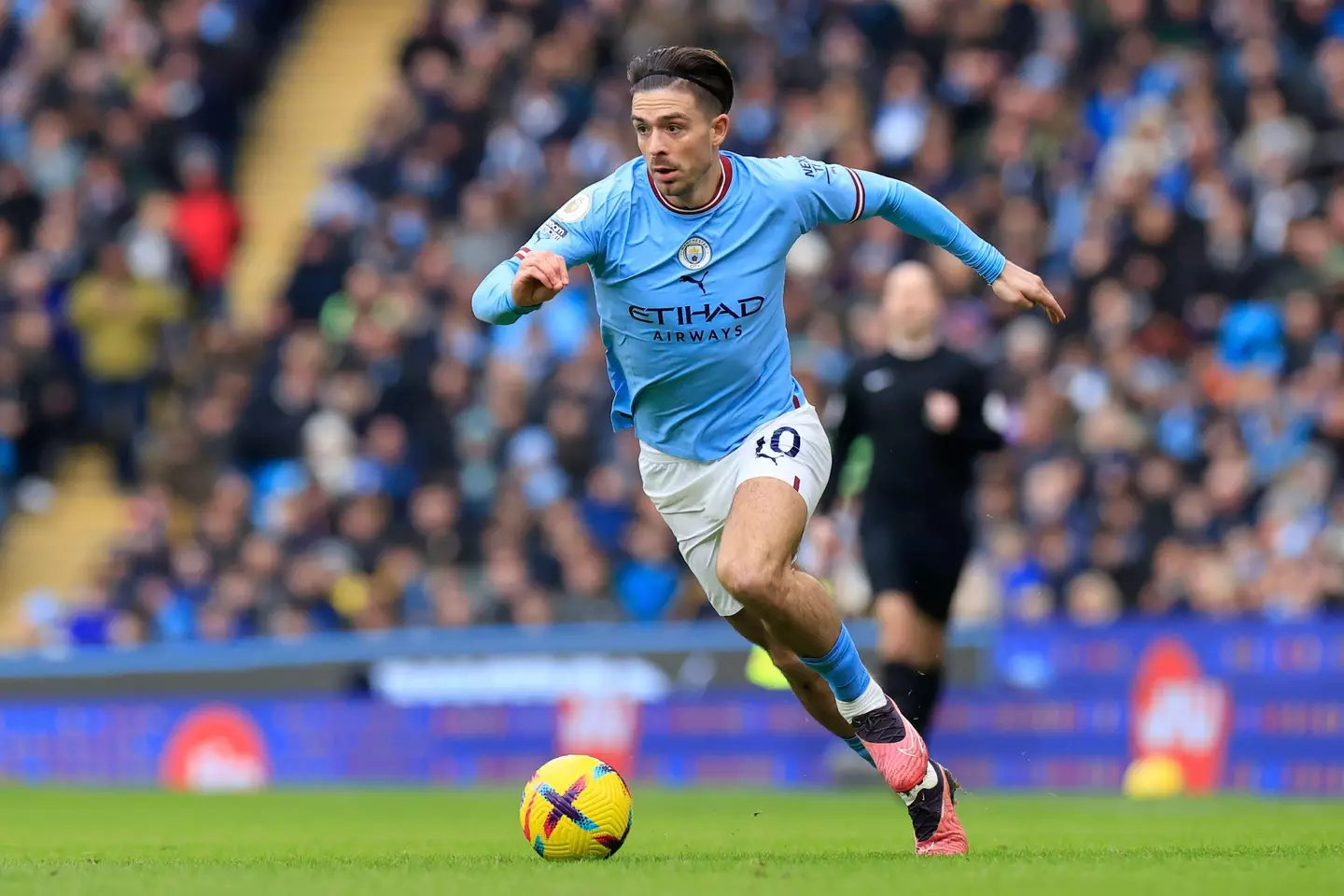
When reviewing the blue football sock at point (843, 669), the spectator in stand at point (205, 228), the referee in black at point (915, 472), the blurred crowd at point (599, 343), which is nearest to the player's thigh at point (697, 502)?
the blue football sock at point (843, 669)

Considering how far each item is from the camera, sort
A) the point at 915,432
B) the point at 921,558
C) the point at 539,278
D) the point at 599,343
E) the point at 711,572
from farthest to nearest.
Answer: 1. the point at 599,343
2. the point at 915,432
3. the point at 921,558
4. the point at 711,572
5. the point at 539,278

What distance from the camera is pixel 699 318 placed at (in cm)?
762

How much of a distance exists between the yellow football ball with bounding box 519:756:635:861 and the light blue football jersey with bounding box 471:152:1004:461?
1251 millimetres

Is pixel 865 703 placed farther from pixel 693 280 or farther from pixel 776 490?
pixel 693 280

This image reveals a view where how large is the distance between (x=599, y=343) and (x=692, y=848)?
32.9ft

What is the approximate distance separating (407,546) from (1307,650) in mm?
7254

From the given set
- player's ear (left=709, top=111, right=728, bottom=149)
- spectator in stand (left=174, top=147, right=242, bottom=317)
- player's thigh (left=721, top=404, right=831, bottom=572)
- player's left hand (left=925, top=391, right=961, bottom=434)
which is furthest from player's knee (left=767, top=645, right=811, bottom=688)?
spectator in stand (left=174, top=147, right=242, bottom=317)

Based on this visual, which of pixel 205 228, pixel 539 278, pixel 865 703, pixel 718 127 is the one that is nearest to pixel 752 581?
pixel 865 703

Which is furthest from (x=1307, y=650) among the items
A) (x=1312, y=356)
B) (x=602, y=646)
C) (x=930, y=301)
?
→ (x=602, y=646)

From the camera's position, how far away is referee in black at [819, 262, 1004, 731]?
10883 mm

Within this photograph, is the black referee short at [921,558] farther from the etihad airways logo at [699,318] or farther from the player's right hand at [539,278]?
the player's right hand at [539,278]

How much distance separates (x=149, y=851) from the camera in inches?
340

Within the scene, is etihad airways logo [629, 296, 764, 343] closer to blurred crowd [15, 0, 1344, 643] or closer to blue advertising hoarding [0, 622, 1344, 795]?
blurred crowd [15, 0, 1344, 643]

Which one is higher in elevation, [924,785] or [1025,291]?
[1025,291]
